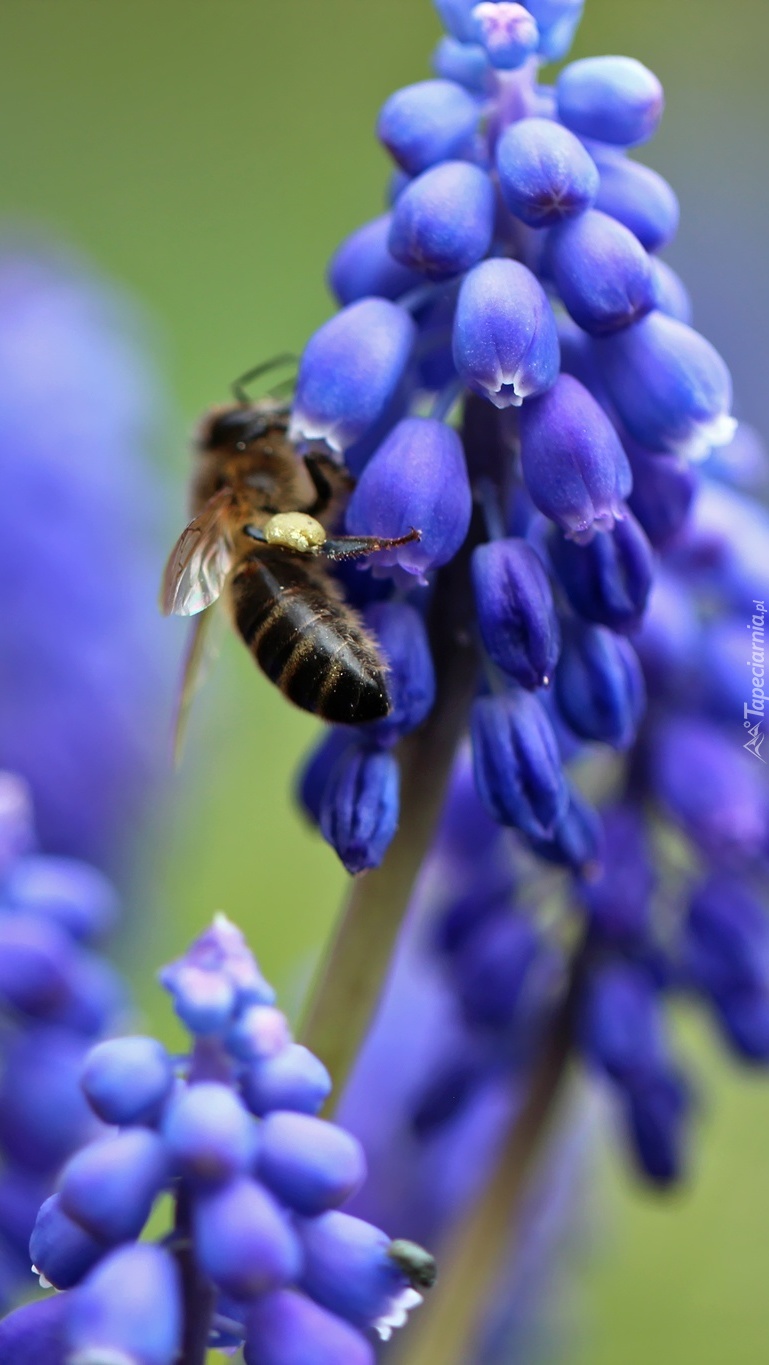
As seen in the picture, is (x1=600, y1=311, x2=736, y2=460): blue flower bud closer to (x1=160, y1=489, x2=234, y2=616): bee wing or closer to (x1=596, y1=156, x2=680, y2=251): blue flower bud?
(x1=596, y1=156, x2=680, y2=251): blue flower bud

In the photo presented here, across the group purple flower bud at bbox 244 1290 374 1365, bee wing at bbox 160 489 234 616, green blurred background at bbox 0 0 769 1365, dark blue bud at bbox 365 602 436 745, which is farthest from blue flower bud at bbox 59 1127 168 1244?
green blurred background at bbox 0 0 769 1365

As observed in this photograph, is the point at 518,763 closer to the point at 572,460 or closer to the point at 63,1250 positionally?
the point at 572,460

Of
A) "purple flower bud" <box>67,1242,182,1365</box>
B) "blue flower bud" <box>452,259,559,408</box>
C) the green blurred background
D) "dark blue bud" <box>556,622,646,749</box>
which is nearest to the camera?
"purple flower bud" <box>67,1242,182,1365</box>

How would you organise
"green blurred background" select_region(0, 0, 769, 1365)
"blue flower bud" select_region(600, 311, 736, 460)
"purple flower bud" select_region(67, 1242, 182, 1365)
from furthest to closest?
"green blurred background" select_region(0, 0, 769, 1365)
"blue flower bud" select_region(600, 311, 736, 460)
"purple flower bud" select_region(67, 1242, 182, 1365)

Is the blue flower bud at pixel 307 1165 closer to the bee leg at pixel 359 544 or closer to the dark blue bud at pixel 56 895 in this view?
the bee leg at pixel 359 544

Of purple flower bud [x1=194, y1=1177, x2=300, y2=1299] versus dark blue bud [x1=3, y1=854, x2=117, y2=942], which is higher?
dark blue bud [x1=3, y1=854, x2=117, y2=942]

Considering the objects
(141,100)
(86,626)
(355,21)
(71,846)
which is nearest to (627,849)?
(71,846)

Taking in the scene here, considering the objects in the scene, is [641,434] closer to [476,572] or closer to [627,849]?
[476,572]
